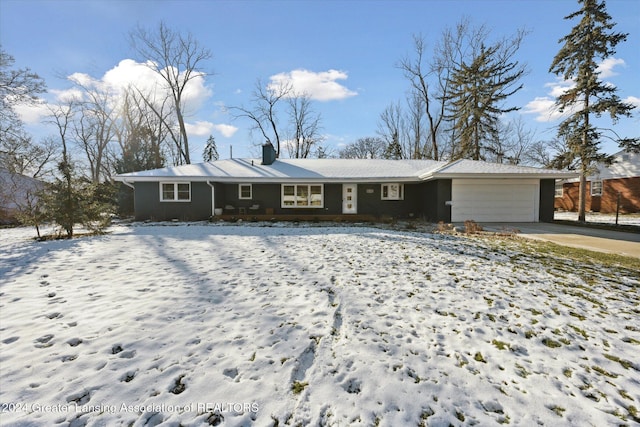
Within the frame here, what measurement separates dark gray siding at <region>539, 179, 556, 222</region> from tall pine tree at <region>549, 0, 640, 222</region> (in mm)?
3047

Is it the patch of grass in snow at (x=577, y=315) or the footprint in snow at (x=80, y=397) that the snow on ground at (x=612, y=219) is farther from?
the footprint in snow at (x=80, y=397)

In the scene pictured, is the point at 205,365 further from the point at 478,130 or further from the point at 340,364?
the point at 478,130

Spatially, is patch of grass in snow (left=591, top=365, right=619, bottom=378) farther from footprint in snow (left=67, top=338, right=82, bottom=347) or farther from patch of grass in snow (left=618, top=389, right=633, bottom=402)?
footprint in snow (left=67, top=338, right=82, bottom=347)

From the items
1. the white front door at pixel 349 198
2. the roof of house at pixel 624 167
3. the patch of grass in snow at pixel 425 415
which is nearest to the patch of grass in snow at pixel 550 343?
the patch of grass in snow at pixel 425 415

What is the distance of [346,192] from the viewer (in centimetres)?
1503

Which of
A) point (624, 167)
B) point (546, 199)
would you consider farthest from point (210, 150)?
point (624, 167)

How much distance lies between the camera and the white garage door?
40.9 ft

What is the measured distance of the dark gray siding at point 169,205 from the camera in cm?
1380

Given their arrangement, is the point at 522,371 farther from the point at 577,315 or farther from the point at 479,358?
the point at 577,315

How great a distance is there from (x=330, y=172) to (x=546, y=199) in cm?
1031

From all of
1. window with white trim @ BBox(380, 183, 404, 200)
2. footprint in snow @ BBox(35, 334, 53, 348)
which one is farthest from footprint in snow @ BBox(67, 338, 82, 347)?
window with white trim @ BBox(380, 183, 404, 200)

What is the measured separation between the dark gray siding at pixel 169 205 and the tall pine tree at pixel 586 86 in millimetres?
19097

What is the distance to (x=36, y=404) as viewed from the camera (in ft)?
6.44

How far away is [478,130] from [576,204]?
962 cm
